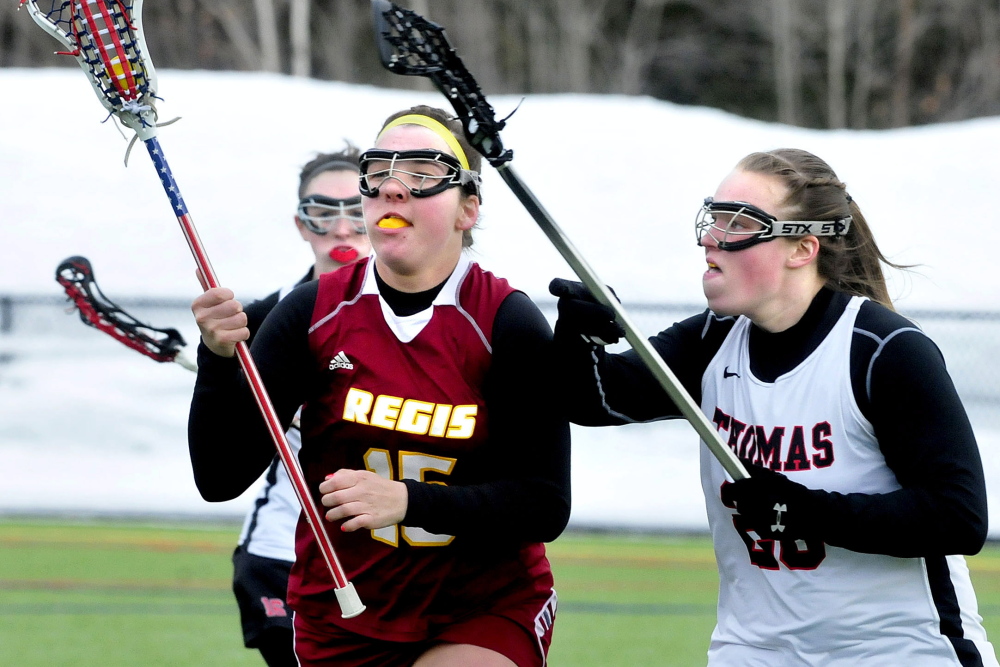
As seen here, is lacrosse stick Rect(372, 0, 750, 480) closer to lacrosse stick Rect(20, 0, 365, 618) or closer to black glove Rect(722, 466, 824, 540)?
black glove Rect(722, 466, 824, 540)

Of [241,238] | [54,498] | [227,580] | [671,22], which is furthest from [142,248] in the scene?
[671,22]

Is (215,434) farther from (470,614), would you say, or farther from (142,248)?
(142,248)

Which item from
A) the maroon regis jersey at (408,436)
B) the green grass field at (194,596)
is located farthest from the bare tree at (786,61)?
the maroon regis jersey at (408,436)

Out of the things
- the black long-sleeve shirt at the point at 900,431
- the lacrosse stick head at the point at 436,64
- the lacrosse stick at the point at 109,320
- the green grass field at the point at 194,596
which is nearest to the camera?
the lacrosse stick head at the point at 436,64

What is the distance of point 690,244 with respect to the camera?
Result: 1140cm

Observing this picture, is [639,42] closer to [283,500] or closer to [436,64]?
[283,500]

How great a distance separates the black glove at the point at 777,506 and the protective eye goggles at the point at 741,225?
1.57 feet

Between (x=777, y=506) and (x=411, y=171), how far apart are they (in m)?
0.99

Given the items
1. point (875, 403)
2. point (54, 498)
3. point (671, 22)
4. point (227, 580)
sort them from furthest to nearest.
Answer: point (671, 22)
point (54, 498)
point (227, 580)
point (875, 403)

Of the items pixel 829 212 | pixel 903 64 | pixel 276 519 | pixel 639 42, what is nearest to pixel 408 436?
pixel 829 212

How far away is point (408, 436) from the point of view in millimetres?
2729

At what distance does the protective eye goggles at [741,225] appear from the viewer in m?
2.81

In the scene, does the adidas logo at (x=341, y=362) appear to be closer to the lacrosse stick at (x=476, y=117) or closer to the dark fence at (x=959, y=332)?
the lacrosse stick at (x=476, y=117)

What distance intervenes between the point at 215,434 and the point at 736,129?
10250 mm
